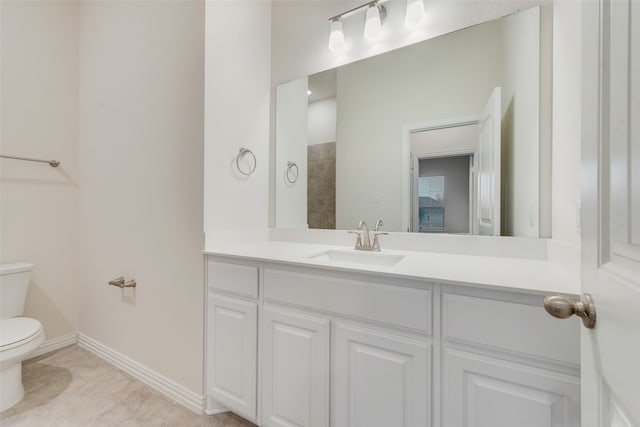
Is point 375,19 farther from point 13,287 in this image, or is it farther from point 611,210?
point 13,287

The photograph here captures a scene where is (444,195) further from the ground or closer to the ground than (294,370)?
further from the ground

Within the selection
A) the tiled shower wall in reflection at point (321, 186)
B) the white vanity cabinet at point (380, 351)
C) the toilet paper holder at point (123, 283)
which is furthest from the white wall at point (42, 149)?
the tiled shower wall in reflection at point (321, 186)

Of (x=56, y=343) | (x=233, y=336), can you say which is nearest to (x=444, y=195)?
(x=233, y=336)

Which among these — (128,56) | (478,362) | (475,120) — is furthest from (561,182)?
(128,56)

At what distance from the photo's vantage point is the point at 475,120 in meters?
1.37

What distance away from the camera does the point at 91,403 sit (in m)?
1.58

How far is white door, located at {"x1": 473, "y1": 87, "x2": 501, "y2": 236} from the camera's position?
1310mm

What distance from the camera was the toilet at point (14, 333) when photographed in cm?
148

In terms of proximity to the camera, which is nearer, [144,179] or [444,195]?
[444,195]

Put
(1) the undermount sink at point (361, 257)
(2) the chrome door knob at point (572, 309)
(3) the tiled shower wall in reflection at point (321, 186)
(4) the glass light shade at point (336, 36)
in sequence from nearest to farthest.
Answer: (2) the chrome door knob at point (572, 309) → (1) the undermount sink at point (361, 257) → (4) the glass light shade at point (336, 36) → (3) the tiled shower wall in reflection at point (321, 186)

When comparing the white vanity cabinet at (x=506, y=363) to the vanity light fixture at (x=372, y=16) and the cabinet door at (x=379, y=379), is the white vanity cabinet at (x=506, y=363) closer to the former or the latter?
the cabinet door at (x=379, y=379)

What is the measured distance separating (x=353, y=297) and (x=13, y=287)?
2.25m

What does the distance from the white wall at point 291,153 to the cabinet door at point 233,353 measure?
701 millimetres

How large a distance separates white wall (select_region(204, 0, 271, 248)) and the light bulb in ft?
3.18
